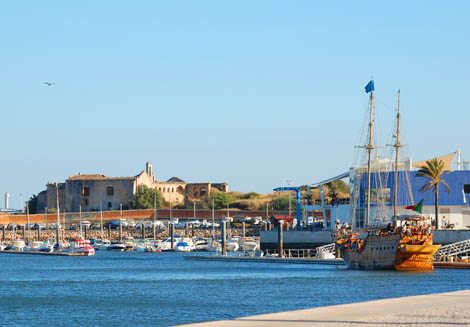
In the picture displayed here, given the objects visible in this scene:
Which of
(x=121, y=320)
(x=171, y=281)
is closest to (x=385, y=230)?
(x=171, y=281)

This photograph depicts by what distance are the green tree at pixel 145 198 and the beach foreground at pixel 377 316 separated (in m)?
141

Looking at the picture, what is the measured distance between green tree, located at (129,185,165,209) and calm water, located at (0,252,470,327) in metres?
86.1

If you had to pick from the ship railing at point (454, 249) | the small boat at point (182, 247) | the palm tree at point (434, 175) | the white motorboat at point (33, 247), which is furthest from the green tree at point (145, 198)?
the ship railing at point (454, 249)

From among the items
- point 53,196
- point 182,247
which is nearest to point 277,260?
point 182,247

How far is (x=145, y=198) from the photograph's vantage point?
172 meters

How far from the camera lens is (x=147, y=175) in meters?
181

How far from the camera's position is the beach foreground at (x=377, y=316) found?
84.1ft

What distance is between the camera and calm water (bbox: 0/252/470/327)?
1686 inches

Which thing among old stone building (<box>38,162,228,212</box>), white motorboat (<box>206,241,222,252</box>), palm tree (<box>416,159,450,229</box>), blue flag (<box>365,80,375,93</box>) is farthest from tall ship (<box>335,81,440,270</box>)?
old stone building (<box>38,162,228,212</box>)

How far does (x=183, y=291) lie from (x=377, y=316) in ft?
103

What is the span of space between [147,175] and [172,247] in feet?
178

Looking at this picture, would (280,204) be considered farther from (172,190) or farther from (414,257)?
(414,257)

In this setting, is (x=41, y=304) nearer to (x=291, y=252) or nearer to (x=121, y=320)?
(x=121, y=320)

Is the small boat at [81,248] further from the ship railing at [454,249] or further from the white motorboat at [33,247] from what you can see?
the ship railing at [454,249]
